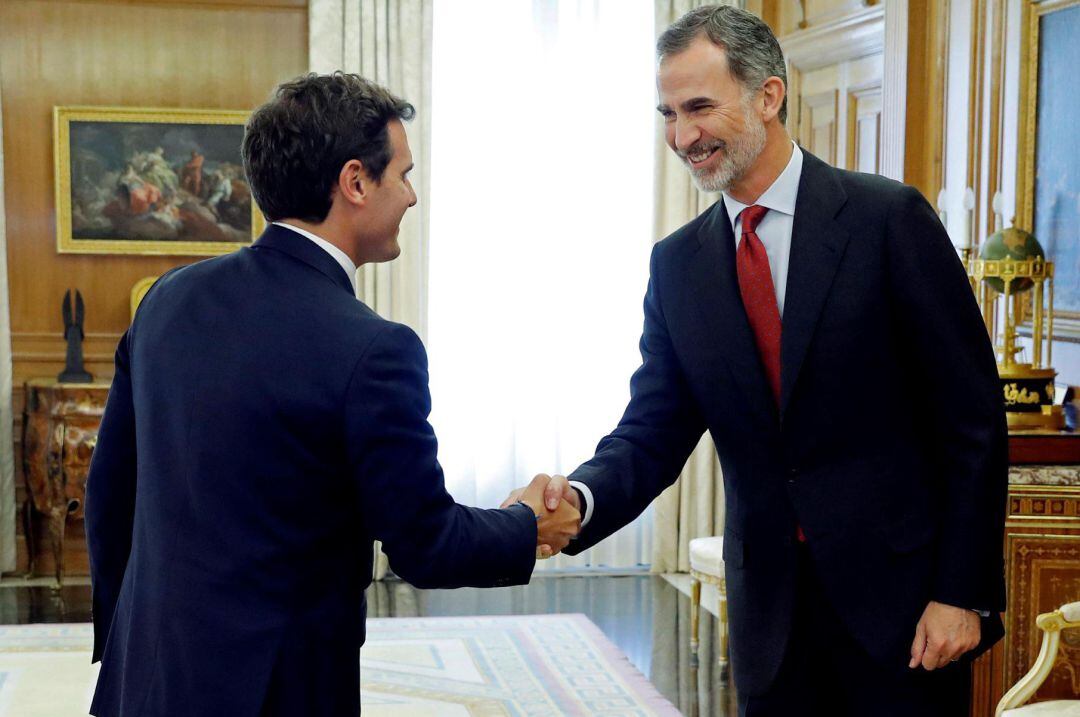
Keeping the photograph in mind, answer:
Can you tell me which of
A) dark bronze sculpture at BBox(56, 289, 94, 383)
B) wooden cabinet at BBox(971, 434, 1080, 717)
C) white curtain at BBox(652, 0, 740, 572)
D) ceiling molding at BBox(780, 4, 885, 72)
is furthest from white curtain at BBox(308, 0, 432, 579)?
wooden cabinet at BBox(971, 434, 1080, 717)

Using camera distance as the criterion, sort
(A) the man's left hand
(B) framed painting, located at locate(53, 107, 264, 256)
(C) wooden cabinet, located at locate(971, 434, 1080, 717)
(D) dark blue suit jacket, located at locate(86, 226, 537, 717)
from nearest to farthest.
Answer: (D) dark blue suit jacket, located at locate(86, 226, 537, 717) → (A) the man's left hand → (C) wooden cabinet, located at locate(971, 434, 1080, 717) → (B) framed painting, located at locate(53, 107, 264, 256)

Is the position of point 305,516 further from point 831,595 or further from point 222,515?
point 831,595

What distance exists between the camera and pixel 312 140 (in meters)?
1.99

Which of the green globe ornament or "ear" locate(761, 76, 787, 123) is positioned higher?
"ear" locate(761, 76, 787, 123)

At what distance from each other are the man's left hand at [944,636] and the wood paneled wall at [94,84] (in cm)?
539

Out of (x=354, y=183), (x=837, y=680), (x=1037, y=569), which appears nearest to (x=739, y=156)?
(x=354, y=183)

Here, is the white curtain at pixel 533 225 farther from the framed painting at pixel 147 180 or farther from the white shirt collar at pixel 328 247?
the white shirt collar at pixel 328 247

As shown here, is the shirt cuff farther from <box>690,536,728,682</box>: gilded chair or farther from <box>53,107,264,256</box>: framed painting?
<box>53,107,264,256</box>: framed painting

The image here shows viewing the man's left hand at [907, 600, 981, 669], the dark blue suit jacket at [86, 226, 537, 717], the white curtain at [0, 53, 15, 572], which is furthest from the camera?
the white curtain at [0, 53, 15, 572]

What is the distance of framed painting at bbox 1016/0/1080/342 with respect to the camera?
4.22 m

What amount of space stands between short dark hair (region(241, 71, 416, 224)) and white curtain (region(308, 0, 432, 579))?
460 centimetres

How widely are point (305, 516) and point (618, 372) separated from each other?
5.25 meters

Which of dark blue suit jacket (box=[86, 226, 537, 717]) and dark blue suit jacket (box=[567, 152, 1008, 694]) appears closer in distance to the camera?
dark blue suit jacket (box=[86, 226, 537, 717])

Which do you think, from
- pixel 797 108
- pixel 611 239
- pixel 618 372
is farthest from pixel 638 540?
pixel 797 108
